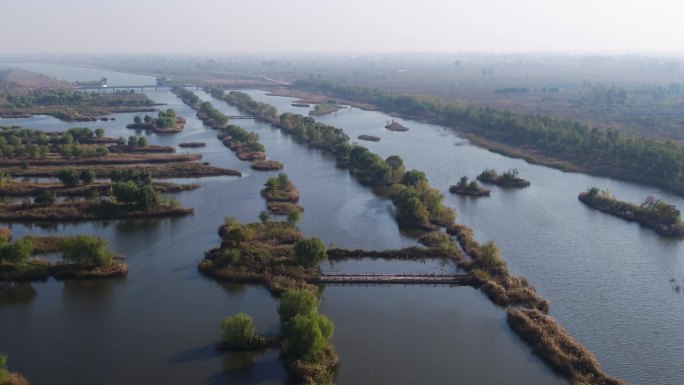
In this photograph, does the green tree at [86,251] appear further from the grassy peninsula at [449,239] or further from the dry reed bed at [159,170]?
the dry reed bed at [159,170]

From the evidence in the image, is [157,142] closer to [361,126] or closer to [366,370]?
[361,126]

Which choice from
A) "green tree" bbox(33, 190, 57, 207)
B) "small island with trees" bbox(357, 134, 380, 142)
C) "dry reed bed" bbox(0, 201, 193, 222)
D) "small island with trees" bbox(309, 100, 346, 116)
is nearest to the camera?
"dry reed bed" bbox(0, 201, 193, 222)

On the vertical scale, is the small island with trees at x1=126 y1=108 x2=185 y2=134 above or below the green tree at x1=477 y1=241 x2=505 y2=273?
above

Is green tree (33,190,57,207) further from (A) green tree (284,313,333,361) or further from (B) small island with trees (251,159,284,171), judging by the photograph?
(A) green tree (284,313,333,361)

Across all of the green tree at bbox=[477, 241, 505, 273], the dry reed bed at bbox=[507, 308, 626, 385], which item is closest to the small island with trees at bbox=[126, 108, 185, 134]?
the green tree at bbox=[477, 241, 505, 273]

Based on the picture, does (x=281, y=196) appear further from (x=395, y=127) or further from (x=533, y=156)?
(x=395, y=127)

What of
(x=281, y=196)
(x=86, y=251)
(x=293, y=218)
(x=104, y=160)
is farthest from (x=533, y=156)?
(x=86, y=251)

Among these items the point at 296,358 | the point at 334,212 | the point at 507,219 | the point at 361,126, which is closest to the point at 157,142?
the point at 361,126
